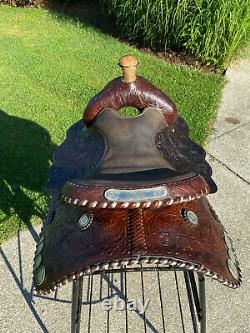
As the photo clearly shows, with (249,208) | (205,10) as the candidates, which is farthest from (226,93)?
(249,208)

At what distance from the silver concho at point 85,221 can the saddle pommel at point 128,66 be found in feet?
2.35

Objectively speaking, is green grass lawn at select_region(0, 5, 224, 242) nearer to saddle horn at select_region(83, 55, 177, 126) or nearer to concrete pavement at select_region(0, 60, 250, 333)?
concrete pavement at select_region(0, 60, 250, 333)

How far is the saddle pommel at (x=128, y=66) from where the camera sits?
1.88 m

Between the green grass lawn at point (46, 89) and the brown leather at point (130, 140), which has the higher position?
the brown leather at point (130, 140)

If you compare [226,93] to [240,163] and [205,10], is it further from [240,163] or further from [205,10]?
[240,163]

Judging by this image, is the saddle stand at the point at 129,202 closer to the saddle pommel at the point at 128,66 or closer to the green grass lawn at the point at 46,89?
the saddle pommel at the point at 128,66

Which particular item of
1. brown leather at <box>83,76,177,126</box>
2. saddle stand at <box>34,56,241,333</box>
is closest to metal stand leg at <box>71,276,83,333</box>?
saddle stand at <box>34,56,241,333</box>

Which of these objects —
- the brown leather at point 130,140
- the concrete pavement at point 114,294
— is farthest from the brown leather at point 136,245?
the concrete pavement at point 114,294

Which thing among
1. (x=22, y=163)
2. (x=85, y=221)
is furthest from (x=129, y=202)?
(x=22, y=163)

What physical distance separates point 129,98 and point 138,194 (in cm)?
81

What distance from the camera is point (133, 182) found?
4.64ft

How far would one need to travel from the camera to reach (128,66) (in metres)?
1.91

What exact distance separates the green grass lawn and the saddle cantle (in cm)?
136

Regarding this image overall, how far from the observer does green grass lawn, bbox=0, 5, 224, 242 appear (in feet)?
11.4
